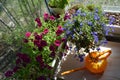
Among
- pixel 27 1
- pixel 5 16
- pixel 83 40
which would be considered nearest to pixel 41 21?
pixel 27 1

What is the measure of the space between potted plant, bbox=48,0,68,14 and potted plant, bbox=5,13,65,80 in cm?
66

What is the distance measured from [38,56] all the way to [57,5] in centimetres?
109

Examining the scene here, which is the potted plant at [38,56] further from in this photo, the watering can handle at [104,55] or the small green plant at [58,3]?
the small green plant at [58,3]

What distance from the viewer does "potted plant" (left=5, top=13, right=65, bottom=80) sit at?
2.16 meters

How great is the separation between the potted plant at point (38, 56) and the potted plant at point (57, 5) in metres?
0.66

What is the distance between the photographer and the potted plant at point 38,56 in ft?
7.09

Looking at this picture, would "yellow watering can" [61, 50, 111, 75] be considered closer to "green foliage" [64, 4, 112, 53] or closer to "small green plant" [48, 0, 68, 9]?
"green foliage" [64, 4, 112, 53]

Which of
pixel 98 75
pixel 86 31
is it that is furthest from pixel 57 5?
pixel 98 75

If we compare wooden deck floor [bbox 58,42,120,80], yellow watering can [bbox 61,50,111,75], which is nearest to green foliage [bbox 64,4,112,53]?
yellow watering can [bbox 61,50,111,75]

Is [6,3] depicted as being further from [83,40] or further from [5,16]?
[83,40]

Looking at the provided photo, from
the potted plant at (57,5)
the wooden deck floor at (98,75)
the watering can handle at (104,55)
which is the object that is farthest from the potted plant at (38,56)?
the potted plant at (57,5)

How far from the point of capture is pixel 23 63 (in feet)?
7.06

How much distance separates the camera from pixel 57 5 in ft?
10.1

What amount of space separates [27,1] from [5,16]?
1.42 feet
